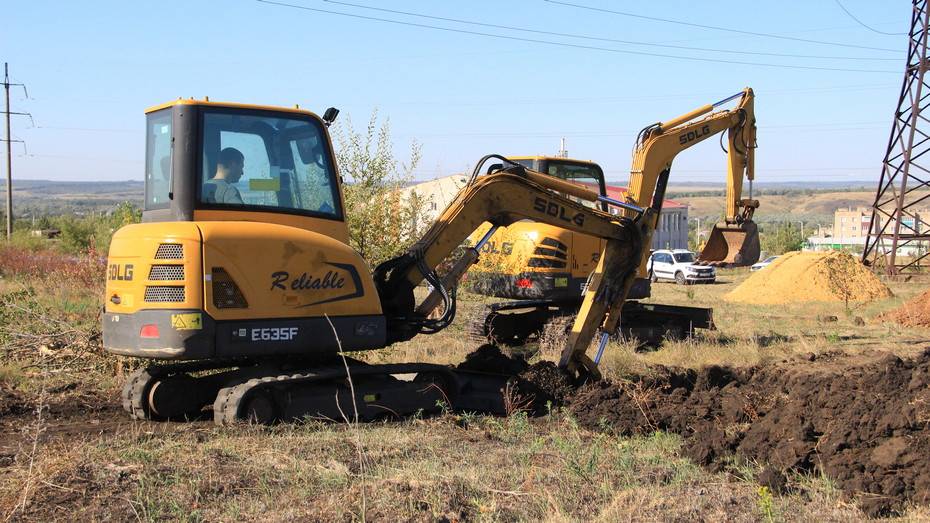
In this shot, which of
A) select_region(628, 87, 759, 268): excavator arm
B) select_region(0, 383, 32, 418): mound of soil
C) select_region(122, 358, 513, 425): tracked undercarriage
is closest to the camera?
select_region(122, 358, 513, 425): tracked undercarriage

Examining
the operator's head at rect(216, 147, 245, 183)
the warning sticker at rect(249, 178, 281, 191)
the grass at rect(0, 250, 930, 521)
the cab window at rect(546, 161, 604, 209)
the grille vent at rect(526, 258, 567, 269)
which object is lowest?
the grass at rect(0, 250, 930, 521)

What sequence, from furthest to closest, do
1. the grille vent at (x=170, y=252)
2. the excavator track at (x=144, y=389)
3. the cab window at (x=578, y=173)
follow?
1. the cab window at (x=578, y=173)
2. the excavator track at (x=144, y=389)
3. the grille vent at (x=170, y=252)

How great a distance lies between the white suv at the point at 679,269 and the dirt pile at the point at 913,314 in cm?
2054

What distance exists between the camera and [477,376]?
1067cm

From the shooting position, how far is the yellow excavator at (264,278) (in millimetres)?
8109

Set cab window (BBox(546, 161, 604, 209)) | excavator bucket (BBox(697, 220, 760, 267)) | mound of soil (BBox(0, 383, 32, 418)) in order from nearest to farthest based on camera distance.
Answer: mound of soil (BBox(0, 383, 32, 418))
excavator bucket (BBox(697, 220, 760, 267))
cab window (BBox(546, 161, 604, 209))

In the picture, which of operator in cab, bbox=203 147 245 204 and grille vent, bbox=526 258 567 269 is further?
grille vent, bbox=526 258 567 269

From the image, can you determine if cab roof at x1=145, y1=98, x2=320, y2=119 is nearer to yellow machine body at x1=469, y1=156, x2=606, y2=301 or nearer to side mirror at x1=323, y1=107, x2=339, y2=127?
side mirror at x1=323, y1=107, x2=339, y2=127

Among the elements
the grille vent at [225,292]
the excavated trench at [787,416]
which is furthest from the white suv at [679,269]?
the grille vent at [225,292]

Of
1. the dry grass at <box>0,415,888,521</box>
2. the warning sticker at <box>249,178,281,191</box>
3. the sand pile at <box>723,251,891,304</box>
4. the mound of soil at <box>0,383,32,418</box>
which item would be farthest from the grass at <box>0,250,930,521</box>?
the sand pile at <box>723,251,891,304</box>

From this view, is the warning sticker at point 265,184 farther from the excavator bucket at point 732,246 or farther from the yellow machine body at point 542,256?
the excavator bucket at point 732,246

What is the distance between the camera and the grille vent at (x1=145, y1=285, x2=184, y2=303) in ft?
26.3

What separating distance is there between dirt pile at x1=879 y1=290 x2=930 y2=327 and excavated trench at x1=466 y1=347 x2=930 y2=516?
8931 mm

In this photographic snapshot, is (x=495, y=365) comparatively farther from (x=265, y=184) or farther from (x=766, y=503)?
(x=766, y=503)
